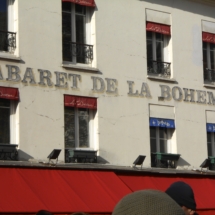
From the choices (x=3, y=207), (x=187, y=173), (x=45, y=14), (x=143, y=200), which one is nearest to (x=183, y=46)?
(x=187, y=173)

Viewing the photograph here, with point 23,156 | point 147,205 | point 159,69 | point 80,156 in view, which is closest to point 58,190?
point 23,156

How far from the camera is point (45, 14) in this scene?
56.9ft

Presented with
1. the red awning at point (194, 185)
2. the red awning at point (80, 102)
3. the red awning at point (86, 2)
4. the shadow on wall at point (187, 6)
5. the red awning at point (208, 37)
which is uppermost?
the shadow on wall at point (187, 6)

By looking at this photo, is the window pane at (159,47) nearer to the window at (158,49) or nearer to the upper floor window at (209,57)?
the window at (158,49)

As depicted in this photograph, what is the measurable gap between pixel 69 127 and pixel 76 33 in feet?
8.58

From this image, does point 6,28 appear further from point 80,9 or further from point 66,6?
point 80,9

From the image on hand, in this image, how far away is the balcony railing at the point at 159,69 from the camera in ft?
66.1

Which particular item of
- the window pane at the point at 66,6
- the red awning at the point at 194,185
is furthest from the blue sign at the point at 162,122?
the window pane at the point at 66,6

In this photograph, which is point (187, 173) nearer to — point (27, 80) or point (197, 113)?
point (197, 113)

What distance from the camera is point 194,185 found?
20.0 meters

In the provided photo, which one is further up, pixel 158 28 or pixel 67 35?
pixel 158 28

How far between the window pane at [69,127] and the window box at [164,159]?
300 cm

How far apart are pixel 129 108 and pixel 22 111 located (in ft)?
12.3

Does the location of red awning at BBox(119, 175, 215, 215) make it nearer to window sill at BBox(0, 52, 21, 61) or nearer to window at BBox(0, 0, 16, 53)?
window sill at BBox(0, 52, 21, 61)
